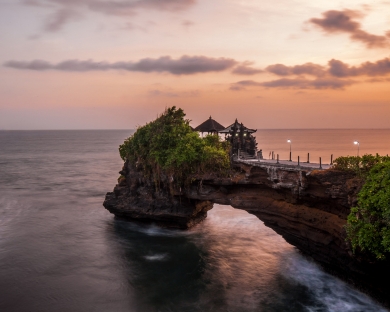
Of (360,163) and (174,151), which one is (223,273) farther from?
(360,163)

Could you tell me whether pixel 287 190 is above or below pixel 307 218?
above

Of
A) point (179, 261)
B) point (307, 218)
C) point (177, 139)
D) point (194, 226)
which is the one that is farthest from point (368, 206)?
point (194, 226)

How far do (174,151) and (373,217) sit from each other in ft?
44.5

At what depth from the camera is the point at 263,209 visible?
20.5 meters

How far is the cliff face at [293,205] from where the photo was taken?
622 inches

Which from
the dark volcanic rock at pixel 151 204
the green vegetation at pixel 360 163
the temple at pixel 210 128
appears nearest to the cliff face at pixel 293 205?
the dark volcanic rock at pixel 151 204

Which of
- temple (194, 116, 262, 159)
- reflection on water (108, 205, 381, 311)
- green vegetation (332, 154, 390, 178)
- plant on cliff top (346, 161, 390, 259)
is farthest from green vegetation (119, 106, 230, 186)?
plant on cliff top (346, 161, 390, 259)

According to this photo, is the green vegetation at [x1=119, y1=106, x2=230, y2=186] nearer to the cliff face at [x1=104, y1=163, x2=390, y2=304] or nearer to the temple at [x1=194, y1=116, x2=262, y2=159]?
the cliff face at [x1=104, y1=163, x2=390, y2=304]

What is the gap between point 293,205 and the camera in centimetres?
1911

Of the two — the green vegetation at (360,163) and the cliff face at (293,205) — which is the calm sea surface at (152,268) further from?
the green vegetation at (360,163)

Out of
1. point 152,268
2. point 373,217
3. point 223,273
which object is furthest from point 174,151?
point 373,217

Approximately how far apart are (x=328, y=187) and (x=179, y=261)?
10307 mm

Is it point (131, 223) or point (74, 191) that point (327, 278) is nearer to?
point (131, 223)

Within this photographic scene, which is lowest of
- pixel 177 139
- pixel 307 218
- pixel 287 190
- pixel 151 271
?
pixel 151 271
